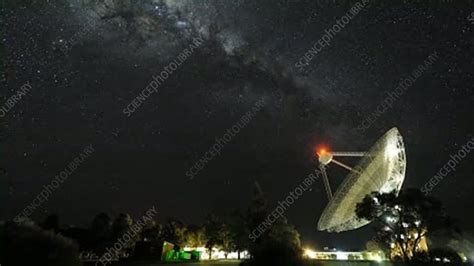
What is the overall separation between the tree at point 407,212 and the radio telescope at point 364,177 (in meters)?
1.19

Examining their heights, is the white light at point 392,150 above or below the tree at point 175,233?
below

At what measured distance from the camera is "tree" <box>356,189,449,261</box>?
153 ft

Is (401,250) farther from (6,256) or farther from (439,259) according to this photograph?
(6,256)

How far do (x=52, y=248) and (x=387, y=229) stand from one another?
4248cm

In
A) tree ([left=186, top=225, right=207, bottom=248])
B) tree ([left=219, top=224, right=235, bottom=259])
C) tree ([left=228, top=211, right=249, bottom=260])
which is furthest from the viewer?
tree ([left=186, top=225, right=207, bottom=248])

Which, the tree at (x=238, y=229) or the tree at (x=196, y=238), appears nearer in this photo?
the tree at (x=238, y=229)

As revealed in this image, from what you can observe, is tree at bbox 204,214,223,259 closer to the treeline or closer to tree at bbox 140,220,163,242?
the treeline

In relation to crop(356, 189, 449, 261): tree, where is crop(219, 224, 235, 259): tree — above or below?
above

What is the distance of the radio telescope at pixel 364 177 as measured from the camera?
1737 inches

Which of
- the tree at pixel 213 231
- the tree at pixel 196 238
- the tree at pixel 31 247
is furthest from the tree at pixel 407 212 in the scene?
the tree at pixel 196 238

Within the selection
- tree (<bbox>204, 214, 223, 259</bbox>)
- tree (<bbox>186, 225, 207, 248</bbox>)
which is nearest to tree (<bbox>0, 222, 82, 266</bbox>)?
tree (<bbox>204, 214, 223, 259</bbox>)

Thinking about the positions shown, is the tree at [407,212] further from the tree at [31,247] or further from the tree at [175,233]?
the tree at [175,233]

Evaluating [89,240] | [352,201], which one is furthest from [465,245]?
[89,240]

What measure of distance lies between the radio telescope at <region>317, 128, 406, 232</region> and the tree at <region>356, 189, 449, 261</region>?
119 cm
